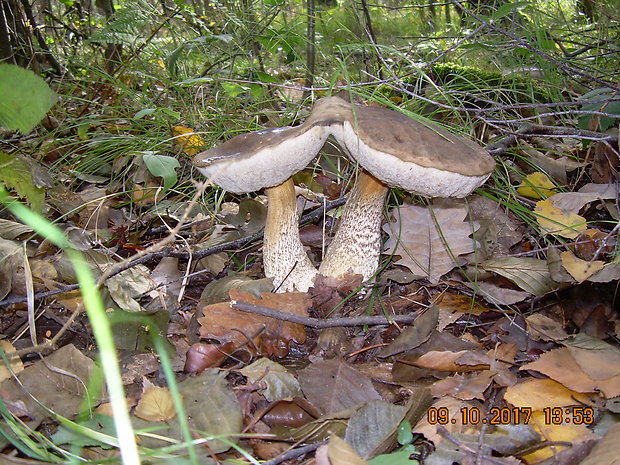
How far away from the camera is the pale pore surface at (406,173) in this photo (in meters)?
1.39

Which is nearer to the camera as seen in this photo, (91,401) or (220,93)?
(91,401)

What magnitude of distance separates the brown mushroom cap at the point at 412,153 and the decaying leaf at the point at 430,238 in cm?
41

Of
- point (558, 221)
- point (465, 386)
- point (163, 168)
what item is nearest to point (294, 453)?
point (465, 386)

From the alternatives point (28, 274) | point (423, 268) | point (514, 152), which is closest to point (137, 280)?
point (28, 274)

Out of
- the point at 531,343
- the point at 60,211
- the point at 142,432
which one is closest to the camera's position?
the point at 142,432

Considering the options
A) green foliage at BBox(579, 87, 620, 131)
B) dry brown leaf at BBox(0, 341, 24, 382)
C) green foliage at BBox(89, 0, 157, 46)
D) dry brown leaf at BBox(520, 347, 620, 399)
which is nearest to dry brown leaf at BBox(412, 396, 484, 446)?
dry brown leaf at BBox(520, 347, 620, 399)

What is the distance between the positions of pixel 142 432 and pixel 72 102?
3.22m

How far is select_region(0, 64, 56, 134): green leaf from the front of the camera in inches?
54.1

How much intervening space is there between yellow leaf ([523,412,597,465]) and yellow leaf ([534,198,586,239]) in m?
0.85

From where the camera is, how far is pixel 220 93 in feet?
10.5

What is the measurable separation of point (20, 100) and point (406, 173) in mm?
1200

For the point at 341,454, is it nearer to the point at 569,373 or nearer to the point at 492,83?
the point at 569,373

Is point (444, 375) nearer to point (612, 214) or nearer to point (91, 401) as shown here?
point (91, 401)
